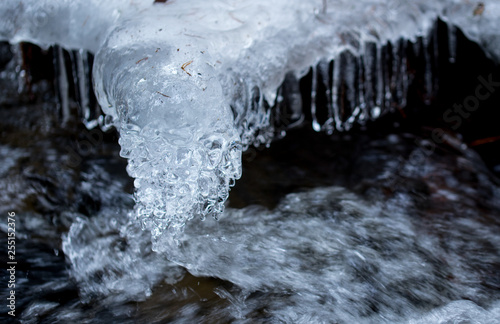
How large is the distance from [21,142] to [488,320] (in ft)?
11.3

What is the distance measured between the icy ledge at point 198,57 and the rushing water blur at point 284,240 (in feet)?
0.83

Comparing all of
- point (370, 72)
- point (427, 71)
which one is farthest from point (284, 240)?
point (427, 71)

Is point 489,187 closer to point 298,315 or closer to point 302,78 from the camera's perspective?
point 302,78

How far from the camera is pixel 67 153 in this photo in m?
3.26

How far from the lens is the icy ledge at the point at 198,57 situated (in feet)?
6.13

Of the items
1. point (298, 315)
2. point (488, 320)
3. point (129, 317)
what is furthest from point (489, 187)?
point (129, 317)

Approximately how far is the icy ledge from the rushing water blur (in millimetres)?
254

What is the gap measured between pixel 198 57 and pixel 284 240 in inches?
40.9

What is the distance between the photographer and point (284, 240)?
2.19 meters

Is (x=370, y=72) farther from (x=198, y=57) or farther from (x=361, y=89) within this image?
A: (x=198, y=57)

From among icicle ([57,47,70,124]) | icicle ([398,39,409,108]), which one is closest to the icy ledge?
icicle ([398,39,409,108])

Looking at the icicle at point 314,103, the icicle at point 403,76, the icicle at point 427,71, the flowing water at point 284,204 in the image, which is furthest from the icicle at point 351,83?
the icicle at point 427,71

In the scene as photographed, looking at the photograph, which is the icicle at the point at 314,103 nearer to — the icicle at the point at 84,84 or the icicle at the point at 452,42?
the icicle at the point at 452,42

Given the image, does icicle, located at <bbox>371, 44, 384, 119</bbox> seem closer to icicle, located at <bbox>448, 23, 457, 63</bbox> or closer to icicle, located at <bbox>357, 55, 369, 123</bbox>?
icicle, located at <bbox>357, 55, 369, 123</bbox>
